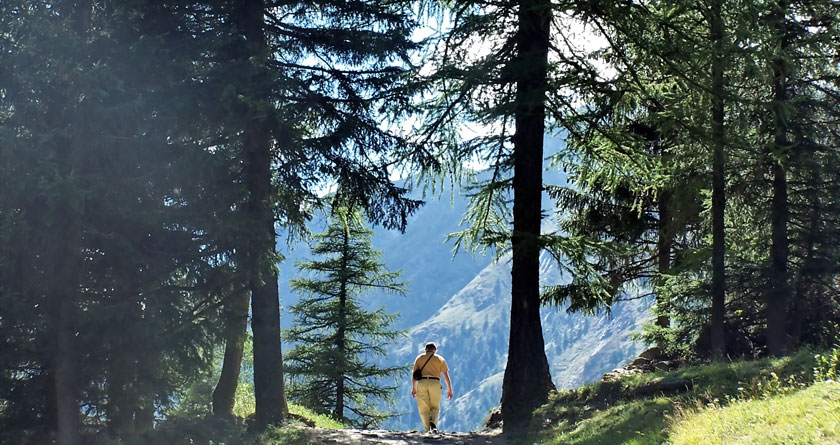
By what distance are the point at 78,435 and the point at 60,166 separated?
4.06 meters

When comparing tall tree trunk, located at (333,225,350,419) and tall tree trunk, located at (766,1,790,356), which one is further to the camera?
tall tree trunk, located at (333,225,350,419)

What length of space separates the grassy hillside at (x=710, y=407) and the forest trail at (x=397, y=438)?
1.00m

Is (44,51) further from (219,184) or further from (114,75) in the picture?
(219,184)

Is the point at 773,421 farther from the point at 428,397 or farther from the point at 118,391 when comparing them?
the point at 118,391

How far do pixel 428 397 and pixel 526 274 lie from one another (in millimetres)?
3303

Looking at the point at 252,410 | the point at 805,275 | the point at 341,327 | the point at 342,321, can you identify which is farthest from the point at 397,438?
the point at 341,327

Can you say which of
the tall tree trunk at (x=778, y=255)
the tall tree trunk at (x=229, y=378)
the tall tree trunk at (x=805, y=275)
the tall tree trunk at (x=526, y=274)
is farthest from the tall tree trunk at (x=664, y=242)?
the tall tree trunk at (x=229, y=378)

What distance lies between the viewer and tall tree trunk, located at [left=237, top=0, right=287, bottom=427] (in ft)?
40.7

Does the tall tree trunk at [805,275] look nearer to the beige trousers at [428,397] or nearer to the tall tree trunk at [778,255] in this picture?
the tall tree trunk at [778,255]

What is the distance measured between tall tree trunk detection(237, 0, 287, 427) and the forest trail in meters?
1.13

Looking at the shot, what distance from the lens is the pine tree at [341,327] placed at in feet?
84.9

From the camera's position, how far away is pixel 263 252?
12258 millimetres

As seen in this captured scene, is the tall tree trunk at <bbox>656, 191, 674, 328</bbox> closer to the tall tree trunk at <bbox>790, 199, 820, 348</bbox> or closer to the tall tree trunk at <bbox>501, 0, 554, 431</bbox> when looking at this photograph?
the tall tree trunk at <bbox>790, 199, 820, 348</bbox>

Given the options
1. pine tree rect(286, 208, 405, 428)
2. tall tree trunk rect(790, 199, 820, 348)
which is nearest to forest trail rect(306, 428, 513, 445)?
tall tree trunk rect(790, 199, 820, 348)
